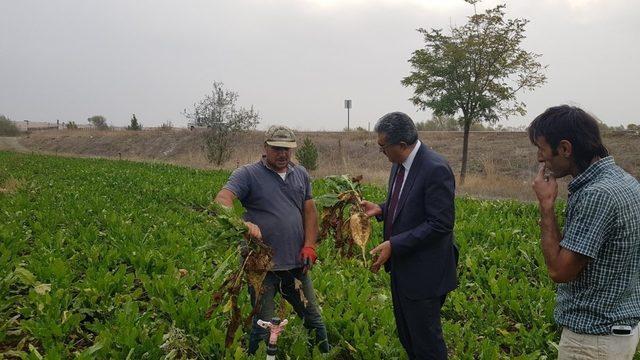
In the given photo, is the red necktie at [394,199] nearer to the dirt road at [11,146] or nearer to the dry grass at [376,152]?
the dry grass at [376,152]

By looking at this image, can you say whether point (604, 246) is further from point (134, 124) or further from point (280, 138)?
point (134, 124)

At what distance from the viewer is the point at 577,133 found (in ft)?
7.10

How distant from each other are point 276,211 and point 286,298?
791mm

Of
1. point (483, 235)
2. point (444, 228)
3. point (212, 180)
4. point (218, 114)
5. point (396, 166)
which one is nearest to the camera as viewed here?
point (444, 228)

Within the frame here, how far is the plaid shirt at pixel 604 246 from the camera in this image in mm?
2043

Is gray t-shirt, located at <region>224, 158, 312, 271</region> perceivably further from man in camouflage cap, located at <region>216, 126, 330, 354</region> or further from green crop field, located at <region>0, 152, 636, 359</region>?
green crop field, located at <region>0, 152, 636, 359</region>

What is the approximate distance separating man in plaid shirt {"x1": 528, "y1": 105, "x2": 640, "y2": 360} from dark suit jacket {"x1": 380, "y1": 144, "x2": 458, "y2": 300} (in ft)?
2.68

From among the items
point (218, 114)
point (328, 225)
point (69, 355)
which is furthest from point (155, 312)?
point (218, 114)

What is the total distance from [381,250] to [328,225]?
3.41 feet

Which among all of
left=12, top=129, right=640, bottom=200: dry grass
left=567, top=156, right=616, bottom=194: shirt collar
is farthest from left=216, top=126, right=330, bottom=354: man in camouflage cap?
left=12, top=129, right=640, bottom=200: dry grass

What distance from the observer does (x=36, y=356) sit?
146 inches

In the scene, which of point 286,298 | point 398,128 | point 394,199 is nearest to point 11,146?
point 286,298

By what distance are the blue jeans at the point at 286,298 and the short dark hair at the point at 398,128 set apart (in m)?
1.35

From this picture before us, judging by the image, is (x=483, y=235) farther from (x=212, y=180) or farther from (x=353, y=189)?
(x=212, y=180)
